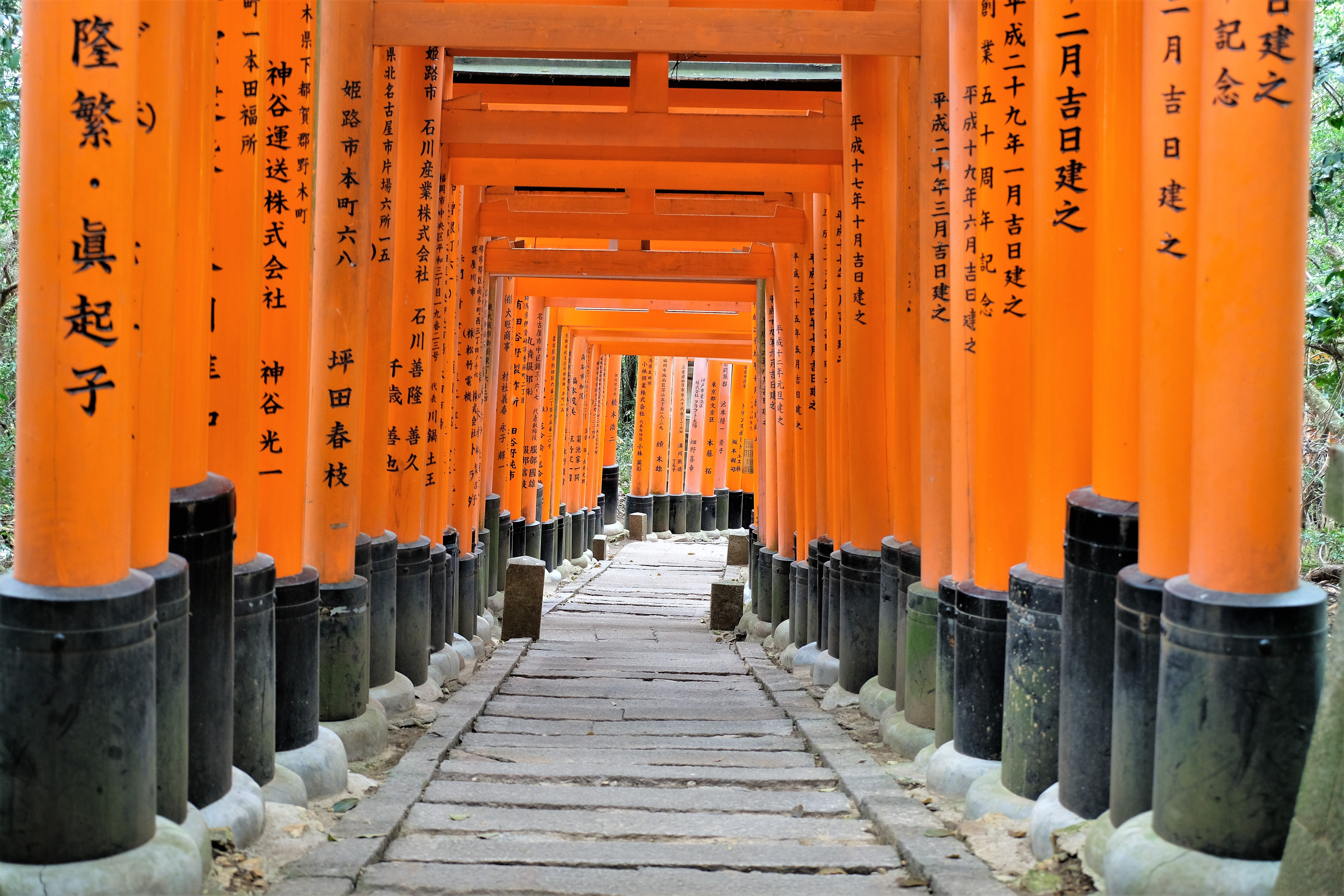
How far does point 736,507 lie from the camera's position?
2272 centimetres

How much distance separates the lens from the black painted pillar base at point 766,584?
992cm

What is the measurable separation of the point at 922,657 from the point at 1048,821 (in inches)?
61.0

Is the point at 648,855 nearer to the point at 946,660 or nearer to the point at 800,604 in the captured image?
the point at 946,660

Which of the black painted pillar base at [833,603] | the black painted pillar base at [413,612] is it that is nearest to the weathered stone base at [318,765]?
the black painted pillar base at [413,612]

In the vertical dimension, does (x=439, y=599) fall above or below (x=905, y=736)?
above

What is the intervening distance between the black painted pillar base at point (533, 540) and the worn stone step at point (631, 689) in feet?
20.0

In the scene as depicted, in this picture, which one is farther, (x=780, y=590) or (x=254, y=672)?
(x=780, y=590)

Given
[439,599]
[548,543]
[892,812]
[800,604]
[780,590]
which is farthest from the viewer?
[548,543]

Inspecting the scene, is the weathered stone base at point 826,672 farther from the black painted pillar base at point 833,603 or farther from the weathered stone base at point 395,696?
the weathered stone base at point 395,696

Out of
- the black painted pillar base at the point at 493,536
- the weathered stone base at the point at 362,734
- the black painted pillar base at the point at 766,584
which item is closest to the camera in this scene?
the weathered stone base at the point at 362,734

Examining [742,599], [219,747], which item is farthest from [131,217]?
[742,599]

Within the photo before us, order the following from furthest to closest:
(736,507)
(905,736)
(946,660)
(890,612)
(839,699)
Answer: (736,507)
(839,699)
(890,612)
(905,736)
(946,660)

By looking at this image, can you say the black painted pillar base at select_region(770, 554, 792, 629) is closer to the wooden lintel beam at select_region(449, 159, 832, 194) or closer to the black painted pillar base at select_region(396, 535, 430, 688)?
the wooden lintel beam at select_region(449, 159, 832, 194)

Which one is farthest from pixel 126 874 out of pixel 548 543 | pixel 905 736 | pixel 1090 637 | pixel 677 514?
pixel 677 514
